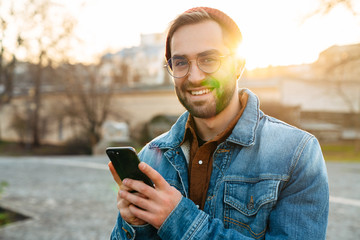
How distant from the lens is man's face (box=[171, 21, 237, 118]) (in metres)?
1.74

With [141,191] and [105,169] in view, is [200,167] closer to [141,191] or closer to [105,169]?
[141,191]

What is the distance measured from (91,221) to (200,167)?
18.4 feet

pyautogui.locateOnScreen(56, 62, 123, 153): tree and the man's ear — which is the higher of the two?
the man's ear

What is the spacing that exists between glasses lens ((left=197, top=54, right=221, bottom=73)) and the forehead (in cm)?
4

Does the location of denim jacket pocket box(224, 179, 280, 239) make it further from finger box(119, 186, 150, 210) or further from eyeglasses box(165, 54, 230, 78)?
eyeglasses box(165, 54, 230, 78)

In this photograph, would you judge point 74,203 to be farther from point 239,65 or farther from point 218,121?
point 239,65

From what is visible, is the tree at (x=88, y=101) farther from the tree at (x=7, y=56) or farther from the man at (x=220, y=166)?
the man at (x=220, y=166)

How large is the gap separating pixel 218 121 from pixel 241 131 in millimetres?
162

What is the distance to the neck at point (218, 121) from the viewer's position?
6.09 ft

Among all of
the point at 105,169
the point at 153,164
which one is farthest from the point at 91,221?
the point at 105,169

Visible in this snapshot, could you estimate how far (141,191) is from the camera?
146cm

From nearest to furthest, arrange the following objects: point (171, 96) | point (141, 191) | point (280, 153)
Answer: point (141, 191)
point (280, 153)
point (171, 96)

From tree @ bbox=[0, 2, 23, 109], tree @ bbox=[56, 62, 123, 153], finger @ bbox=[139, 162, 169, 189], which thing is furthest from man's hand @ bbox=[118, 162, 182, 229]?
tree @ bbox=[56, 62, 123, 153]

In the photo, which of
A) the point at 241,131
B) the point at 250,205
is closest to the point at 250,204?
the point at 250,205
